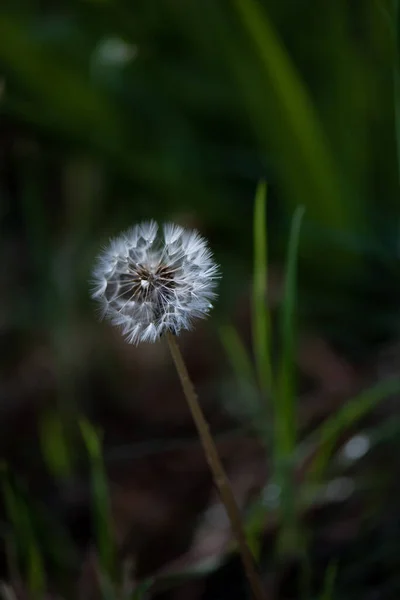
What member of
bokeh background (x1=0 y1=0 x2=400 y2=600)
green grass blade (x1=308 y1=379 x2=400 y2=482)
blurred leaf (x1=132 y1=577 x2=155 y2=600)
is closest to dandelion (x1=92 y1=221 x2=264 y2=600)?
blurred leaf (x1=132 y1=577 x2=155 y2=600)

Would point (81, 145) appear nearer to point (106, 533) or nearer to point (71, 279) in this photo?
point (71, 279)

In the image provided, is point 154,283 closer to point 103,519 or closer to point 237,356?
point 103,519

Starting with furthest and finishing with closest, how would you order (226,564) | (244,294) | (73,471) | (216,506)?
(244,294)
(73,471)
(216,506)
(226,564)

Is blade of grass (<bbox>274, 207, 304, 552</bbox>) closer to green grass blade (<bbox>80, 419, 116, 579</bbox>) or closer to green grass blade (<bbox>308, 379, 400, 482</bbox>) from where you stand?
green grass blade (<bbox>308, 379, 400, 482</bbox>)

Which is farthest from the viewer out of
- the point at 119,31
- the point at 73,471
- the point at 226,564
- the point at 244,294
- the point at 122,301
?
the point at 244,294

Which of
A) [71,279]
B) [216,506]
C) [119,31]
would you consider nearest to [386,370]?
[216,506]

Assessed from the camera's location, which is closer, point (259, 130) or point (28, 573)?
point (28, 573)

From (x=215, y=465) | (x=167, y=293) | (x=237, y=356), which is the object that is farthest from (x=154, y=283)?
(x=237, y=356)

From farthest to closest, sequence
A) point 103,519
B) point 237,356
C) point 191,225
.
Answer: point 191,225
point 237,356
point 103,519
